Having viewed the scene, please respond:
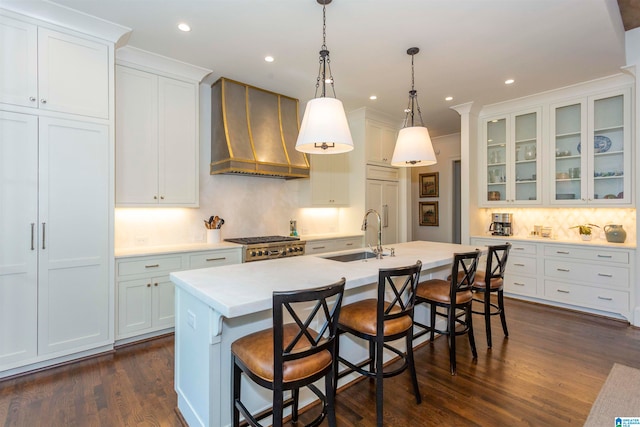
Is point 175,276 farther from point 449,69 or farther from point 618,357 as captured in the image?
point 618,357

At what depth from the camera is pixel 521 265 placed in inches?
177

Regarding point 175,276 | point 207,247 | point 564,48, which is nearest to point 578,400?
point 175,276

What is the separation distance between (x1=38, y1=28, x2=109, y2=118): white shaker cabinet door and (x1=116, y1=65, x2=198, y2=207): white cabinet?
1.08 ft

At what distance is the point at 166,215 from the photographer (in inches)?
149

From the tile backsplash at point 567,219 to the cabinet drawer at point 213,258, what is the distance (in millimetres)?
4010

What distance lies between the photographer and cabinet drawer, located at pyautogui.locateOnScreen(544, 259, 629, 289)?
3.71 metres

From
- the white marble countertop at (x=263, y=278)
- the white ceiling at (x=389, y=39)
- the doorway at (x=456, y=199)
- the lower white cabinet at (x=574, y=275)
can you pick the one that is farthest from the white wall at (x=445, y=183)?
the white marble countertop at (x=263, y=278)

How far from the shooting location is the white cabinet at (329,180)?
192 inches

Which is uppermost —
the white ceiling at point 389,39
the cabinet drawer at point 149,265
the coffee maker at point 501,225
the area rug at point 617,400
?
the white ceiling at point 389,39

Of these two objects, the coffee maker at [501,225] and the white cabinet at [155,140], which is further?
the coffee maker at [501,225]

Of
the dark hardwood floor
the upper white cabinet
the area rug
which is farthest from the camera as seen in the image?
the upper white cabinet

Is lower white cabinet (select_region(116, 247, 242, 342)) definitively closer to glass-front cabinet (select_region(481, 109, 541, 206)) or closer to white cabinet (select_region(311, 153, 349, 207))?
white cabinet (select_region(311, 153, 349, 207))

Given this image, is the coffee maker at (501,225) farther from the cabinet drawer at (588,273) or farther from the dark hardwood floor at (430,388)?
the dark hardwood floor at (430,388)

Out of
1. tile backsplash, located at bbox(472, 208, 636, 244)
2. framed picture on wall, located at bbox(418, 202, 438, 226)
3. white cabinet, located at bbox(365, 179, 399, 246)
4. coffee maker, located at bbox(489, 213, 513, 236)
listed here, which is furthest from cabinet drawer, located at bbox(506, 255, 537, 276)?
framed picture on wall, located at bbox(418, 202, 438, 226)
